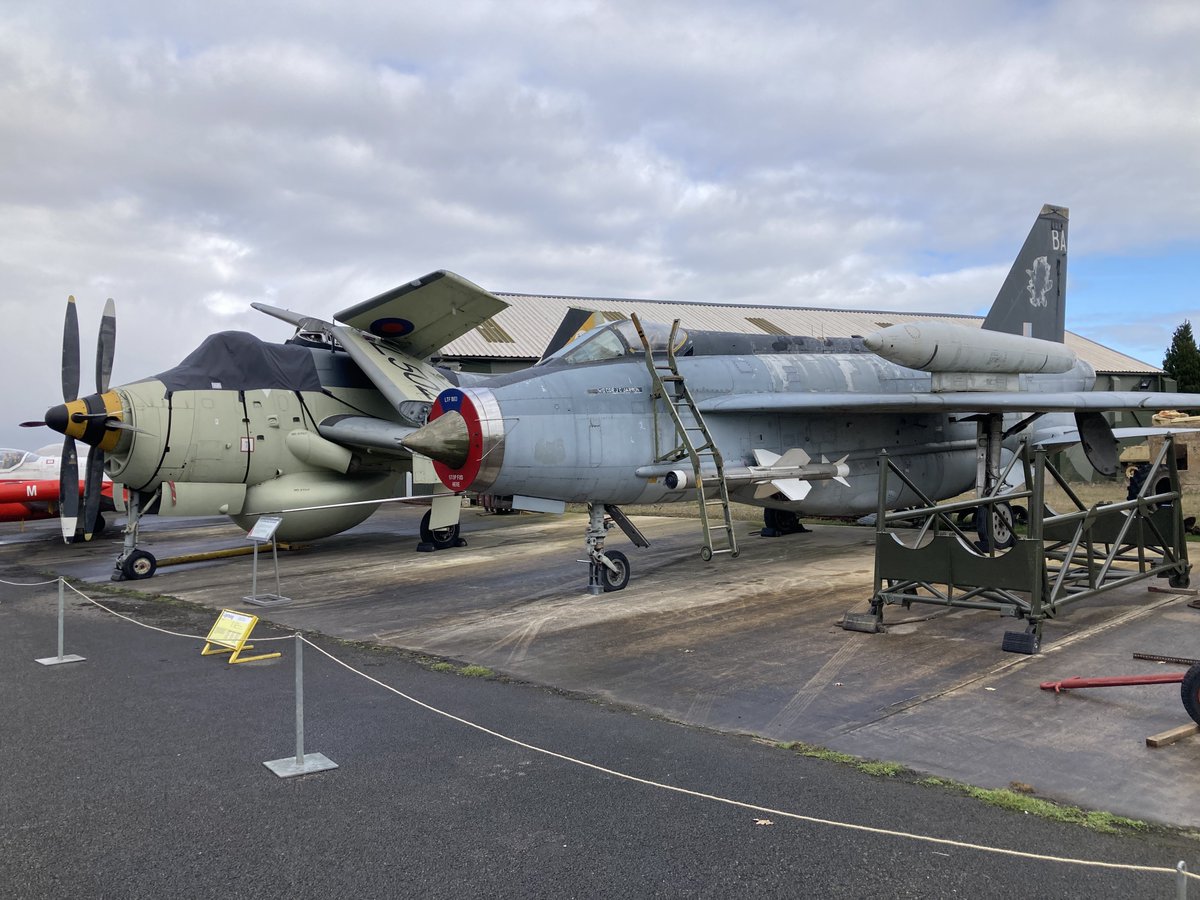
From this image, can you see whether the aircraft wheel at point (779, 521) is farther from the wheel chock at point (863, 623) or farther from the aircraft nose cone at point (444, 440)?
the aircraft nose cone at point (444, 440)

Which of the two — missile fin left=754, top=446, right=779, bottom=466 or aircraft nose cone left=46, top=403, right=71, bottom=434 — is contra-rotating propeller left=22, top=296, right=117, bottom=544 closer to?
aircraft nose cone left=46, top=403, right=71, bottom=434

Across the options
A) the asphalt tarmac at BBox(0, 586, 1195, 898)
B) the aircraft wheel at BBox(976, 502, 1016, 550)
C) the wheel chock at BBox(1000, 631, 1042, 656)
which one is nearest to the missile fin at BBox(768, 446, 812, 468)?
the aircraft wheel at BBox(976, 502, 1016, 550)

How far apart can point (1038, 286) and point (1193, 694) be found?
10.4m

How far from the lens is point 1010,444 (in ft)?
47.0

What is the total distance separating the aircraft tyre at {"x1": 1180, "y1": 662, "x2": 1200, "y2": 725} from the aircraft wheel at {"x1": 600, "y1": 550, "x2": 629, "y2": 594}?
6488mm

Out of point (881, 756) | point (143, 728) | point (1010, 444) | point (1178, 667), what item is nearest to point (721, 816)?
point (881, 756)

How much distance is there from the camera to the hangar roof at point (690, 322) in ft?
100.0

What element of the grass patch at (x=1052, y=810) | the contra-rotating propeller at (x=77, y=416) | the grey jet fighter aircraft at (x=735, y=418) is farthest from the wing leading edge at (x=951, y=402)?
the contra-rotating propeller at (x=77, y=416)

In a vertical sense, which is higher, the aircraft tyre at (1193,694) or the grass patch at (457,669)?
the aircraft tyre at (1193,694)

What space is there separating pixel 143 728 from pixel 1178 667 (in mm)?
7527

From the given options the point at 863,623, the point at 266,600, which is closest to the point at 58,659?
the point at 266,600

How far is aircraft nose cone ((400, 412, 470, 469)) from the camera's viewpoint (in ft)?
29.0

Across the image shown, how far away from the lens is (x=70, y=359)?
44.1ft

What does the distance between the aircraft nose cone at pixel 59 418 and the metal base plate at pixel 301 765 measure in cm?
933
